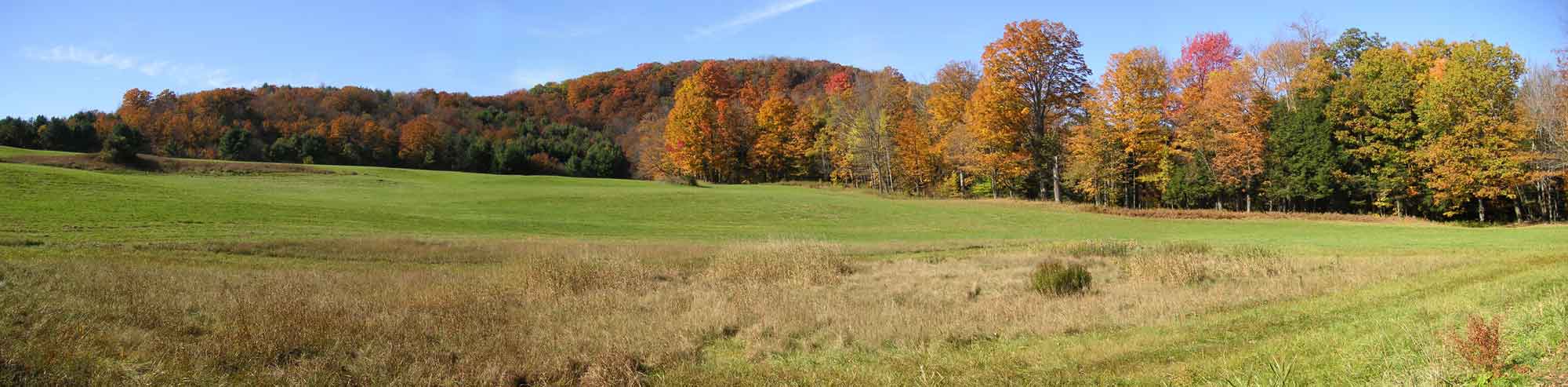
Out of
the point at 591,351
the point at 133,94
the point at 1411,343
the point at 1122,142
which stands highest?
the point at 133,94

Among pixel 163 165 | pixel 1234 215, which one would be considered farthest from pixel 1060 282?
pixel 163 165

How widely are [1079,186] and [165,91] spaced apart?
9893cm

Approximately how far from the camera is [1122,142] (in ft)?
156

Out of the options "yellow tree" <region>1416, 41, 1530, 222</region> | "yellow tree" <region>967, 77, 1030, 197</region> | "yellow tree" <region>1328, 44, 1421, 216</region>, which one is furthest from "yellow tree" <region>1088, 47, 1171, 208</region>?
"yellow tree" <region>1416, 41, 1530, 222</region>

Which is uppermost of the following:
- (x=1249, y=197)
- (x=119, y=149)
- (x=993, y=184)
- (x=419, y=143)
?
(x=419, y=143)

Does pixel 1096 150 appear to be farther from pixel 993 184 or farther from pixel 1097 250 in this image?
pixel 1097 250

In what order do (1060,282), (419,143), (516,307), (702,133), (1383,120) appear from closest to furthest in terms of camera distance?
(516,307), (1060,282), (1383,120), (702,133), (419,143)

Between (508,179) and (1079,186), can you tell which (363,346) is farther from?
(508,179)

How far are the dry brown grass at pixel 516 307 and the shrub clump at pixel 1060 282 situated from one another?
1.16 ft

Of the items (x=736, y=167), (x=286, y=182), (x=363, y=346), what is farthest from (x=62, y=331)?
(x=736, y=167)

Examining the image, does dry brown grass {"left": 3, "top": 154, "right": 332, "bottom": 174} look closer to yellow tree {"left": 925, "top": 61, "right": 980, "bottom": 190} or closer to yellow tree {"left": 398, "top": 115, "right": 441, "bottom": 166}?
yellow tree {"left": 398, "top": 115, "right": 441, "bottom": 166}

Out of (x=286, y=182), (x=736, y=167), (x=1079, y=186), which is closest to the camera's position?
(x=286, y=182)

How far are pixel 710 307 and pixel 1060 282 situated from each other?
700cm

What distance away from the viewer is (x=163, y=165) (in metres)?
50.2
